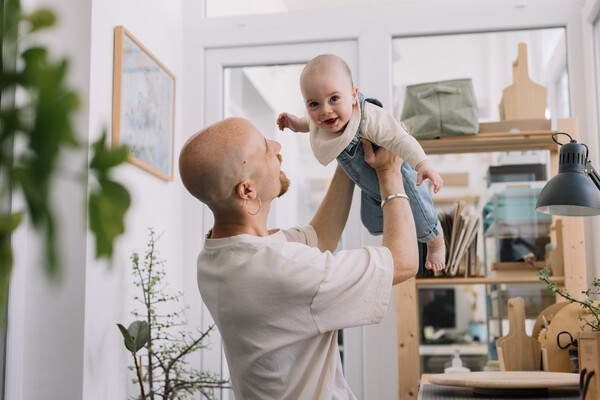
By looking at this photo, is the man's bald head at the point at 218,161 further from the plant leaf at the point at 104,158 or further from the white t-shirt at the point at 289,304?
the plant leaf at the point at 104,158

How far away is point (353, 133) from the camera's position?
1.73 metres

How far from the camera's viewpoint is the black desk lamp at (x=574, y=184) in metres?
1.76

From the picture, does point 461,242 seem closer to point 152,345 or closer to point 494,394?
point 494,394

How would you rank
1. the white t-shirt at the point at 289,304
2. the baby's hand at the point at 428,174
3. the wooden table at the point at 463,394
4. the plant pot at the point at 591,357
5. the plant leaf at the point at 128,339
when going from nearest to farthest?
the plant pot at the point at 591,357 → the white t-shirt at the point at 289,304 → the baby's hand at the point at 428,174 → the wooden table at the point at 463,394 → the plant leaf at the point at 128,339

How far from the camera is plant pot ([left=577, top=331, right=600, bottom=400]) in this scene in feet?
4.11

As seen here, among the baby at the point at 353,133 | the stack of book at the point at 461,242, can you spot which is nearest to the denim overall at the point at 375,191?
the baby at the point at 353,133

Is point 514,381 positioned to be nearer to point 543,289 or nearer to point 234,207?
point 234,207

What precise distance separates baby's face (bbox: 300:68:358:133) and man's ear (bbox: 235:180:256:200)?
305mm

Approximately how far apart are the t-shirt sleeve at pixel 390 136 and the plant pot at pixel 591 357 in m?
0.56

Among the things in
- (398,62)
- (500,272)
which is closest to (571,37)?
(398,62)

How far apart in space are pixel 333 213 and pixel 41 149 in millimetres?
1678

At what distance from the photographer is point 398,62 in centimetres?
333

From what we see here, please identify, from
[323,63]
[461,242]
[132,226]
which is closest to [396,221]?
[323,63]

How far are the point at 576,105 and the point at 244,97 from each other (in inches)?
61.6
